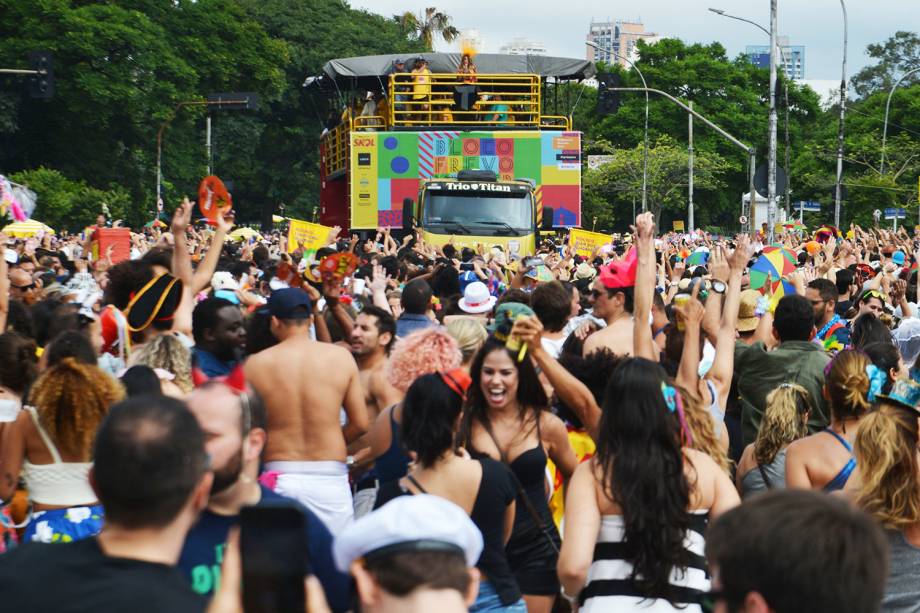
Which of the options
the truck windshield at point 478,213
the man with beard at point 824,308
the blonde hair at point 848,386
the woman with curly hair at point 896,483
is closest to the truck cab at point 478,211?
the truck windshield at point 478,213

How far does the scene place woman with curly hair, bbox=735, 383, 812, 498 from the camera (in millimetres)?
6051

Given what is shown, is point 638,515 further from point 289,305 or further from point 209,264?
point 209,264

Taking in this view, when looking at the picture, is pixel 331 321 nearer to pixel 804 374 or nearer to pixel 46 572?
pixel 804 374

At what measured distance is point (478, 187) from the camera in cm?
2298

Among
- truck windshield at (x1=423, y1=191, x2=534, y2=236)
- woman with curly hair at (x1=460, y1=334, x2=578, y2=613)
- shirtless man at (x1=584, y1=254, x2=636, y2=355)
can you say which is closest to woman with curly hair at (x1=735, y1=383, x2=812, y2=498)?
woman with curly hair at (x1=460, y1=334, x2=578, y2=613)

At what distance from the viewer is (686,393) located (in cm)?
542

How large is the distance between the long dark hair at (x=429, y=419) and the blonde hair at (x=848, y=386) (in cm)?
186

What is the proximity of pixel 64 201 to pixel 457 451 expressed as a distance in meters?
37.8

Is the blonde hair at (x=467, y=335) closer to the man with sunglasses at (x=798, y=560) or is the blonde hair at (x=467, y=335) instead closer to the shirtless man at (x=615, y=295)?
the shirtless man at (x=615, y=295)

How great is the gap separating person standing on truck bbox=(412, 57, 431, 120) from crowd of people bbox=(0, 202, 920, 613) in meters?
16.2

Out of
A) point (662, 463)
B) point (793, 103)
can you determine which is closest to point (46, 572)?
point (662, 463)

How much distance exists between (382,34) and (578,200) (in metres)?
53.6

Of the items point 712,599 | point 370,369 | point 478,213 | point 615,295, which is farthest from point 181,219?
point 478,213

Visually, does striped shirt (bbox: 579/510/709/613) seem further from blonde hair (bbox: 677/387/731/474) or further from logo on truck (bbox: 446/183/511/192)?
logo on truck (bbox: 446/183/511/192)
